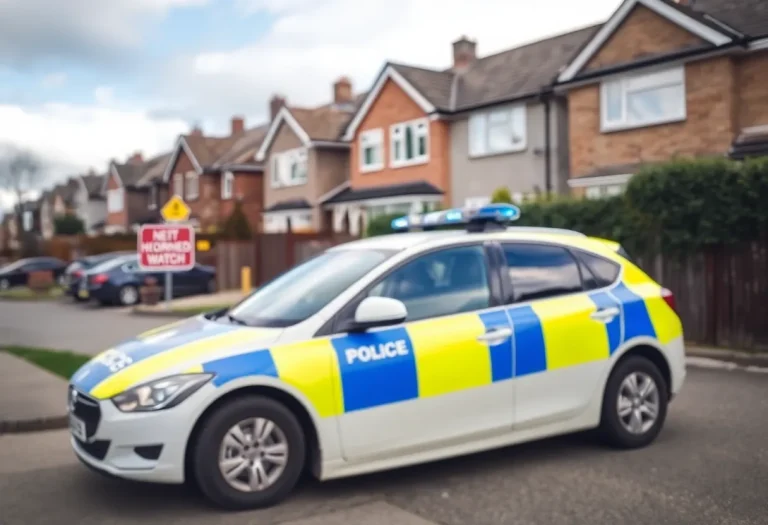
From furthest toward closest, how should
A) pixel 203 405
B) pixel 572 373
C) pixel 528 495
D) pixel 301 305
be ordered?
pixel 572 373, pixel 301 305, pixel 528 495, pixel 203 405

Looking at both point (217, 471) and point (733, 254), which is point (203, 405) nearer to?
point (217, 471)

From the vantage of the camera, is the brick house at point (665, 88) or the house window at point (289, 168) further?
the house window at point (289, 168)

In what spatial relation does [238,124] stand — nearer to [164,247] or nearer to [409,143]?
[409,143]

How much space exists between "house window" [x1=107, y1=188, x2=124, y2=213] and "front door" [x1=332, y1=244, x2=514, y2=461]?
54598 millimetres

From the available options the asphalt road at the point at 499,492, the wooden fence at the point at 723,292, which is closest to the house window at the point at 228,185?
the wooden fence at the point at 723,292

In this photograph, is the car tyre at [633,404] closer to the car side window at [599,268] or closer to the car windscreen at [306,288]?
the car side window at [599,268]

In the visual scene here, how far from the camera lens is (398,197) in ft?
88.0

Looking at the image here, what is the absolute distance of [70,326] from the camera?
54.2 ft

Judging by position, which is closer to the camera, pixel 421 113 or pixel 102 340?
pixel 102 340

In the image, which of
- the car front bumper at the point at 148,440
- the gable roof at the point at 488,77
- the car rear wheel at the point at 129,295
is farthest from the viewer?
the gable roof at the point at 488,77

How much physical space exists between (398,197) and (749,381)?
1874 cm

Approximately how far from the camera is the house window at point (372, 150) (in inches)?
1140

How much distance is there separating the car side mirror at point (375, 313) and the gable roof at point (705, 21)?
15.5 metres

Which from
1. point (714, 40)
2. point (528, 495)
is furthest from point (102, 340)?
point (714, 40)
